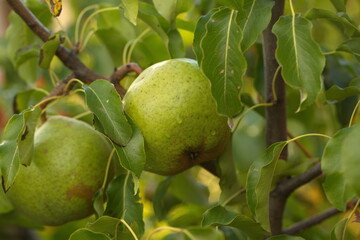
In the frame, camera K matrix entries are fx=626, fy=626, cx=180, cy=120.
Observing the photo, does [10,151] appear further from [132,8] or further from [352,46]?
[352,46]

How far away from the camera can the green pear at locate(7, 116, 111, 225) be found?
126 centimetres

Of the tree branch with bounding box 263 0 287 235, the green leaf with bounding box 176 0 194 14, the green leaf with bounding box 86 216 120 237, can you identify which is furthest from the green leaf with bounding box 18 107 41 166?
the tree branch with bounding box 263 0 287 235

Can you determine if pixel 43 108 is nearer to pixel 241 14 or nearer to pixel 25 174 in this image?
pixel 25 174

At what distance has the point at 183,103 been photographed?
44.1 inches

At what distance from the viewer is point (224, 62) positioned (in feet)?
3.58

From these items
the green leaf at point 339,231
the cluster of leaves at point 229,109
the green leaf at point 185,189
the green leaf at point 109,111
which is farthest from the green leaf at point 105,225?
the green leaf at point 185,189

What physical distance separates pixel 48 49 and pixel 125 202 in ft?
1.19

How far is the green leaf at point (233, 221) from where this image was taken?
108 cm

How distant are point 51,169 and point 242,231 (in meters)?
0.40

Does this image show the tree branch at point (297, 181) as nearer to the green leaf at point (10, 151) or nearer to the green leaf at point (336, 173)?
the green leaf at point (336, 173)

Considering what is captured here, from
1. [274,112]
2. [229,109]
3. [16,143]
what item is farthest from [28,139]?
[274,112]

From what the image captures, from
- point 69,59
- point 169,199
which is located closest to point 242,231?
point 69,59

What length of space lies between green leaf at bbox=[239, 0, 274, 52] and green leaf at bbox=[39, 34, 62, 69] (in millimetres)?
401

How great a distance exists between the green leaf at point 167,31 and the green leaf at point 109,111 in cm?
23
